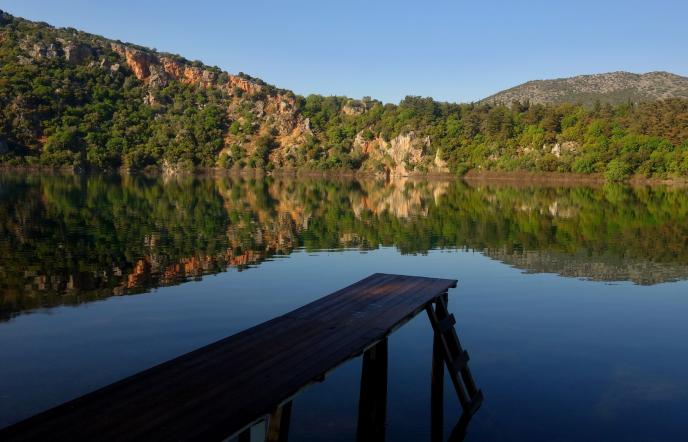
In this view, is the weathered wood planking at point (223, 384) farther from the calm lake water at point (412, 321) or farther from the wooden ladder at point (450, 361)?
the calm lake water at point (412, 321)

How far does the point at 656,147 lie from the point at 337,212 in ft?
308

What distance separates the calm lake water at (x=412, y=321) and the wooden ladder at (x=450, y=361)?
30 centimetres

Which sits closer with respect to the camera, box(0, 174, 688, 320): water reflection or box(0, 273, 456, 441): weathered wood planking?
box(0, 273, 456, 441): weathered wood planking

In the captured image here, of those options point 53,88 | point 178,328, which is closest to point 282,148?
point 53,88

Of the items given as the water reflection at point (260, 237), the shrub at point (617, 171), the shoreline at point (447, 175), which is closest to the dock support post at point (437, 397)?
the water reflection at point (260, 237)

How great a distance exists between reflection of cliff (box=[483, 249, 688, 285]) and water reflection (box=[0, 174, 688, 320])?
47 millimetres

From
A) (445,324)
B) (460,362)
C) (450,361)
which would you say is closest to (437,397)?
(450,361)

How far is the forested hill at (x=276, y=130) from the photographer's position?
401 feet

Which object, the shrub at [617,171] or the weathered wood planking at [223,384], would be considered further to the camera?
the shrub at [617,171]

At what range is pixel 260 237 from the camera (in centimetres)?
3183

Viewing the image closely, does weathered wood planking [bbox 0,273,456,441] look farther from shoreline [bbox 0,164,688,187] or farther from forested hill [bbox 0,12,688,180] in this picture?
forested hill [bbox 0,12,688,180]

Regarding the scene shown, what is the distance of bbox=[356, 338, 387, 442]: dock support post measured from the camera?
8.32 metres

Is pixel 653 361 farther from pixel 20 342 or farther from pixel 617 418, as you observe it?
pixel 20 342

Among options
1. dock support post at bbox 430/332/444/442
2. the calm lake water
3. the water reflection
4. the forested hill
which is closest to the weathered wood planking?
dock support post at bbox 430/332/444/442
